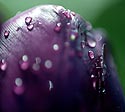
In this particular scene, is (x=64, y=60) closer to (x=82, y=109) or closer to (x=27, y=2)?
(x=82, y=109)

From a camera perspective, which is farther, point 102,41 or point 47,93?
point 102,41

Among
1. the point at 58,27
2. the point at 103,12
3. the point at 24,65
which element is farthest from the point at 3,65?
the point at 103,12

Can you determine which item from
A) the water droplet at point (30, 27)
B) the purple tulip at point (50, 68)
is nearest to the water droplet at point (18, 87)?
the purple tulip at point (50, 68)

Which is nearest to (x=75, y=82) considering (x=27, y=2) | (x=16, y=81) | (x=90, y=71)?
(x=90, y=71)

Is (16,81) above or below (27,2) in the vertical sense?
below

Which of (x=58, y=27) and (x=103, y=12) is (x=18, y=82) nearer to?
(x=58, y=27)

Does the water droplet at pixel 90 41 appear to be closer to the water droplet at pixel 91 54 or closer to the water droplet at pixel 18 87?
the water droplet at pixel 91 54
